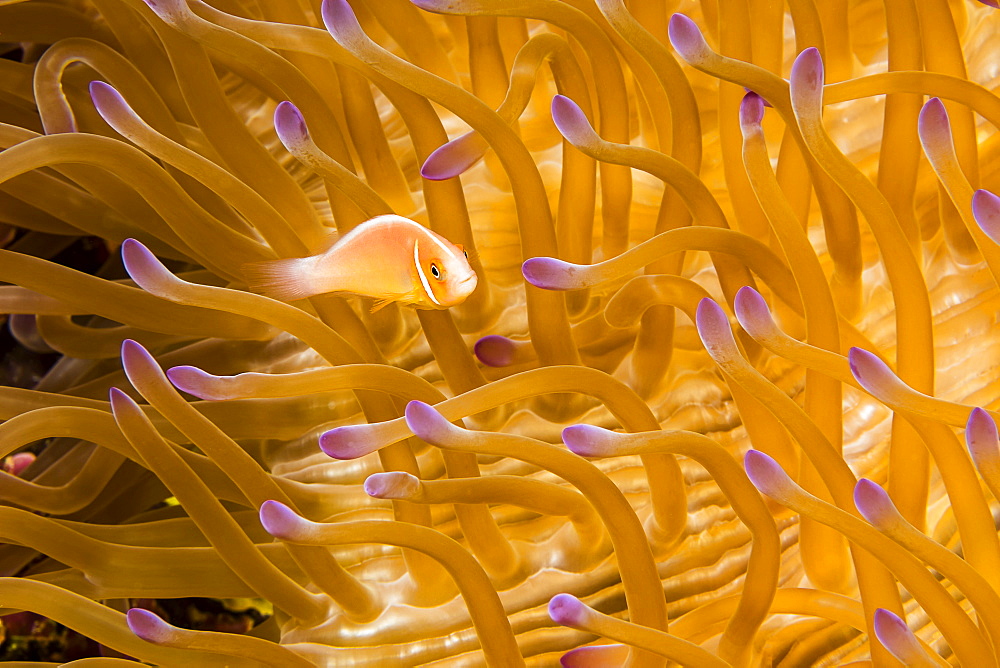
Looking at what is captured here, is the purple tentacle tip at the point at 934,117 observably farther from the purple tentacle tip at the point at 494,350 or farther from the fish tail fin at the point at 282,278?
the fish tail fin at the point at 282,278

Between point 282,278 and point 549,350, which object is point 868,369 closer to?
point 549,350

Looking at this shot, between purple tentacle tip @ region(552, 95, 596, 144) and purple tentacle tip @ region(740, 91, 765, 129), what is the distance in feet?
0.57

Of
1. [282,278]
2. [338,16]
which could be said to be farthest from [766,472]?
[338,16]

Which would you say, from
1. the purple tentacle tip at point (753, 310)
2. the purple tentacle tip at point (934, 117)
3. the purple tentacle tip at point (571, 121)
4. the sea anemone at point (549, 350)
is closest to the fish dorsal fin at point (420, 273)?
the sea anemone at point (549, 350)

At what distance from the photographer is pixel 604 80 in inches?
45.0

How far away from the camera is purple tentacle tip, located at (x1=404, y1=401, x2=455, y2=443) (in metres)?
0.78

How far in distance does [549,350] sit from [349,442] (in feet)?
1.21

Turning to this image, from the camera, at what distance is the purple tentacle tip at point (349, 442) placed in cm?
84

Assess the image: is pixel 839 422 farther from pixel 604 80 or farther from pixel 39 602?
pixel 39 602

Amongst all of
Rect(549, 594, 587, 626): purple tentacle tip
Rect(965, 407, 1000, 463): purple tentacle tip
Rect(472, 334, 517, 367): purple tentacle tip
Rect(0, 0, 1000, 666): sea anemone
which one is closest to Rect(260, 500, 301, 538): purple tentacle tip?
Rect(0, 0, 1000, 666): sea anemone

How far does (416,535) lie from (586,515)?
248 millimetres

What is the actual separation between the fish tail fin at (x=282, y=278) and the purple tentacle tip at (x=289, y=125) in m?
0.15

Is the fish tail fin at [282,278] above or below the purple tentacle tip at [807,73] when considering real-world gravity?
above

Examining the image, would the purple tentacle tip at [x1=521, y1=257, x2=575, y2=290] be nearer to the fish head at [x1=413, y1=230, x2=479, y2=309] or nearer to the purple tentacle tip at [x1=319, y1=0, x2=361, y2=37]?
the fish head at [x1=413, y1=230, x2=479, y2=309]
